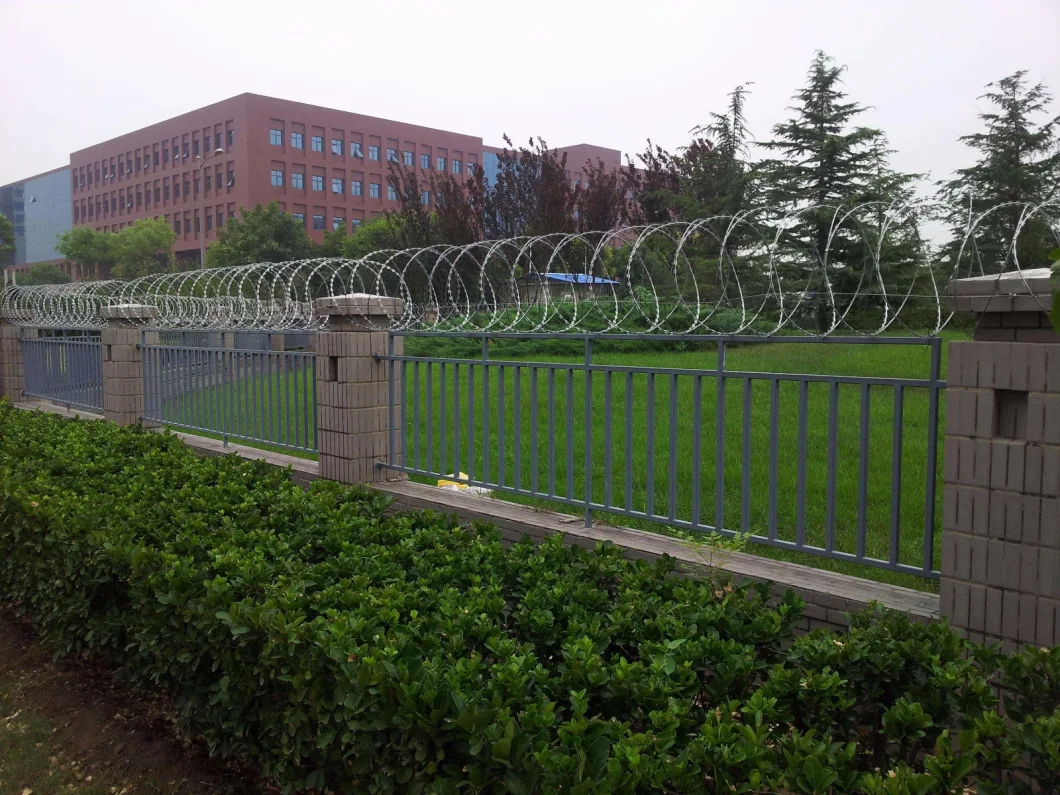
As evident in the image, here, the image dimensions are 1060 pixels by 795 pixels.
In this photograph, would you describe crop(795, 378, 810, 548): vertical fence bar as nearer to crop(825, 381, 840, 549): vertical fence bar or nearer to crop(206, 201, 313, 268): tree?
crop(825, 381, 840, 549): vertical fence bar

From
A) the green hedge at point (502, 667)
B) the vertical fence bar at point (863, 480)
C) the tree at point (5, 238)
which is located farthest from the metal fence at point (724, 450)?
the tree at point (5, 238)

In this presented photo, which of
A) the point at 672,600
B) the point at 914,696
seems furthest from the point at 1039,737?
the point at 672,600

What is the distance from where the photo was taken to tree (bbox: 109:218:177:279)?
63072 millimetres

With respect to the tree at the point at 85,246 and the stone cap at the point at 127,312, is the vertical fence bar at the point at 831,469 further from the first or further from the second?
the tree at the point at 85,246

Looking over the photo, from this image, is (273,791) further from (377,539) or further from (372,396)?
(372,396)

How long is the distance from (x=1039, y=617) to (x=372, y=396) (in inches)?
202

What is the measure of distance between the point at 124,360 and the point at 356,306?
573cm

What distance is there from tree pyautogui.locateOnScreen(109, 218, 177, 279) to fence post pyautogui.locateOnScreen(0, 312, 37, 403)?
5103cm

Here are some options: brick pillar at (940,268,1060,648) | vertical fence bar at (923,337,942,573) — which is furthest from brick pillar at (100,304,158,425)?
brick pillar at (940,268,1060,648)

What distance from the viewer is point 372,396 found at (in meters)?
7.26

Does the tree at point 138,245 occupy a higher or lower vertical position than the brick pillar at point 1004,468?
higher

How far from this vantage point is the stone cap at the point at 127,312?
1126 cm

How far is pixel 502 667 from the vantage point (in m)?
2.83

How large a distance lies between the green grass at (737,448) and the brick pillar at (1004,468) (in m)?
0.65
